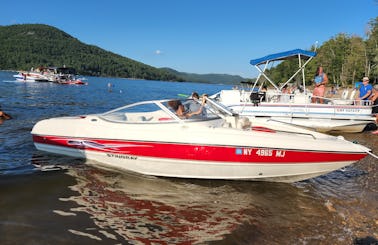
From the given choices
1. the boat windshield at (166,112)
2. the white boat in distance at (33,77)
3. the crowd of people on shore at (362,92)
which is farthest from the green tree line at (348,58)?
the boat windshield at (166,112)

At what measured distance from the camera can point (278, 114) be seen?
48.4ft

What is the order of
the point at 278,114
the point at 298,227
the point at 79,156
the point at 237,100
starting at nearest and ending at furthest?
1. the point at 298,227
2. the point at 79,156
3. the point at 278,114
4. the point at 237,100

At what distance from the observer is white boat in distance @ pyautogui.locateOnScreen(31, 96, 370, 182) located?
6332 mm

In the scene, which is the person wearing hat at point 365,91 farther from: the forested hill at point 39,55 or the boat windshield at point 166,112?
the forested hill at point 39,55

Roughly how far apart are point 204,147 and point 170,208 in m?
1.37

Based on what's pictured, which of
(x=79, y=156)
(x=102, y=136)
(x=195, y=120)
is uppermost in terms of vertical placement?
(x=195, y=120)

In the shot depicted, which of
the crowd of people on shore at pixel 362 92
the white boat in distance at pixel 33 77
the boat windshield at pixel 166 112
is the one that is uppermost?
the white boat in distance at pixel 33 77

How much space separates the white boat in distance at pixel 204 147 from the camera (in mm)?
6332

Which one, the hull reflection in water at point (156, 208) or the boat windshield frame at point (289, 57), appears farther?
the boat windshield frame at point (289, 57)

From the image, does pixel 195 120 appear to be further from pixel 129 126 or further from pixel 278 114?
pixel 278 114

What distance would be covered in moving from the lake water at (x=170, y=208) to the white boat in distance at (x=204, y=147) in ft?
1.36

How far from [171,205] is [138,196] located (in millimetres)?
761

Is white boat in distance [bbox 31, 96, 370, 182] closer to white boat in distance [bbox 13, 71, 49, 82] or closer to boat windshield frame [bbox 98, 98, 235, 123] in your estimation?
boat windshield frame [bbox 98, 98, 235, 123]

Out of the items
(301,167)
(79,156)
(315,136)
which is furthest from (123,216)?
(315,136)
